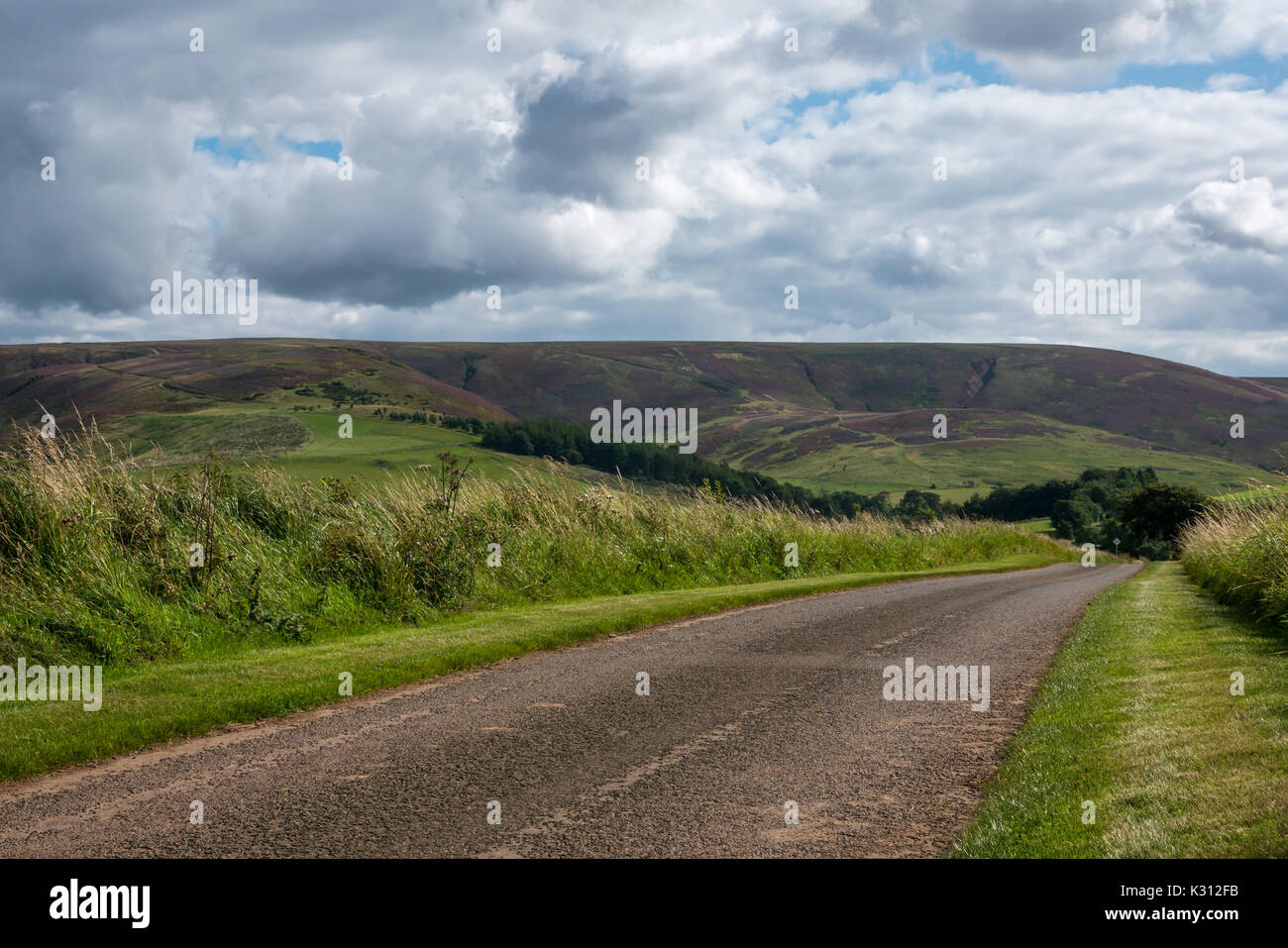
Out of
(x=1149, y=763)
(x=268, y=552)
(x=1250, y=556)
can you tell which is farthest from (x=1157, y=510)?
(x=1149, y=763)

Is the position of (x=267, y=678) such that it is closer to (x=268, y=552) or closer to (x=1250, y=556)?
(x=268, y=552)

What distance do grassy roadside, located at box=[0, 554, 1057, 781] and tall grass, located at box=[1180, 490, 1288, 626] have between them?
8392 millimetres

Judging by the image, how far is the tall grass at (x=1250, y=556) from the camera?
14125mm

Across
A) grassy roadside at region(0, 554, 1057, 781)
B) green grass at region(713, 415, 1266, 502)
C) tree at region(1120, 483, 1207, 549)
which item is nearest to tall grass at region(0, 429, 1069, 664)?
grassy roadside at region(0, 554, 1057, 781)

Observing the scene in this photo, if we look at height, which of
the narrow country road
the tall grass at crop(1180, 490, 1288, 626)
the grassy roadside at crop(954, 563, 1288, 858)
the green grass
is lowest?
the narrow country road

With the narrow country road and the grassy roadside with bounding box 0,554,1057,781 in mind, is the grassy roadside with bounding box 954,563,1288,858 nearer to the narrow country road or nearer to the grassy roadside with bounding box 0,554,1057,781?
the narrow country road

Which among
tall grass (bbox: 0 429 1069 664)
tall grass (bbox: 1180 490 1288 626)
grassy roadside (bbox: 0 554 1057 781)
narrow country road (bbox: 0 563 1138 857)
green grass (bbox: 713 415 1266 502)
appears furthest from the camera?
green grass (bbox: 713 415 1266 502)

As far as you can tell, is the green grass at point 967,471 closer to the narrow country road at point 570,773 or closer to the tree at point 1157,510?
the tree at point 1157,510

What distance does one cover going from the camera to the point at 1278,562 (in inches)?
584

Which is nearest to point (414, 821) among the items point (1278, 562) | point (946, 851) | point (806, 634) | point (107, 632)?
A: point (946, 851)

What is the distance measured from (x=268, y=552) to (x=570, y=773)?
8.57m

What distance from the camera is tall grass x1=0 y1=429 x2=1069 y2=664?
11.1 meters
